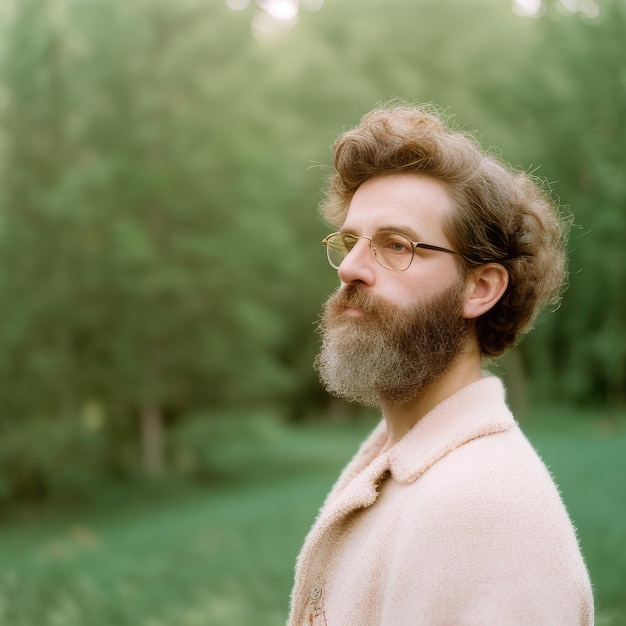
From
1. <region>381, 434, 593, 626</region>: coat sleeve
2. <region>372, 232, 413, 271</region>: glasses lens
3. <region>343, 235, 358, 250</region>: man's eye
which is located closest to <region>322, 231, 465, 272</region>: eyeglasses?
<region>372, 232, 413, 271</region>: glasses lens

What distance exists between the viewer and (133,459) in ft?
50.3

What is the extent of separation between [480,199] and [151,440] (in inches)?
554

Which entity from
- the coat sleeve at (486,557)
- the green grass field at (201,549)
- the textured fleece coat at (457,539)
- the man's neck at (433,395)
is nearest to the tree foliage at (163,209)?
the green grass field at (201,549)

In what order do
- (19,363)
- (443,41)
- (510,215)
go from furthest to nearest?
(443,41), (19,363), (510,215)

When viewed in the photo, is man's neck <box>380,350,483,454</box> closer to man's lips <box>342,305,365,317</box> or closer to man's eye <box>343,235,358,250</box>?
man's lips <box>342,305,365,317</box>

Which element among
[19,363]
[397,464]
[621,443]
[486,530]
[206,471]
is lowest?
[486,530]

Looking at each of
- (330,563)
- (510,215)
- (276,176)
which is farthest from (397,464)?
(276,176)

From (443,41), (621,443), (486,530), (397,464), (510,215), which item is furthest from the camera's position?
(443,41)

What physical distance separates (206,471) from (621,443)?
27.2 ft

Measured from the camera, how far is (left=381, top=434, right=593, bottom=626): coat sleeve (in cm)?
149

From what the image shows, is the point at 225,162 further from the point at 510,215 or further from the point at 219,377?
the point at 510,215

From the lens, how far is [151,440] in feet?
50.6

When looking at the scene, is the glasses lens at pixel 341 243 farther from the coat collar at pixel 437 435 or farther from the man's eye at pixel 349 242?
the coat collar at pixel 437 435

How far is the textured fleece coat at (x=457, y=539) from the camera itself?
4.92ft
